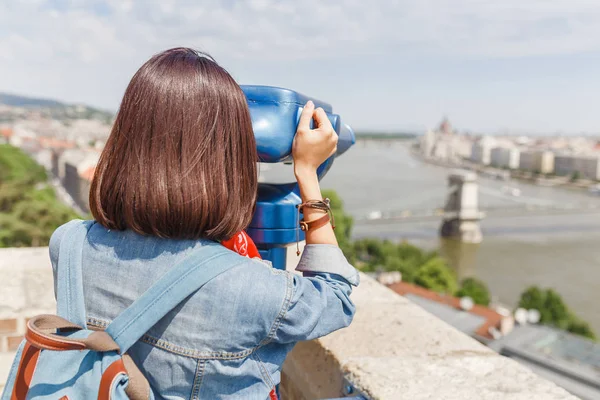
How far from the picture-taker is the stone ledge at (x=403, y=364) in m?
0.86

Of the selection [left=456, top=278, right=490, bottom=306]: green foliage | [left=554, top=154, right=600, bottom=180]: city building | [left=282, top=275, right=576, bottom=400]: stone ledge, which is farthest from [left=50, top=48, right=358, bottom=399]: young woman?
[left=554, top=154, right=600, bottom=180]: city building

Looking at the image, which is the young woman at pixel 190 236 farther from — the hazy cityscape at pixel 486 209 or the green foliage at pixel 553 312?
the green foliage at pixel 553 312

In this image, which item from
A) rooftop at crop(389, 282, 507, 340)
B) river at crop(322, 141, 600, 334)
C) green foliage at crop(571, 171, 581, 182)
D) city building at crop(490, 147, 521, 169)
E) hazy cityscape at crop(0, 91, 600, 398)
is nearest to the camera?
rooftop at crop(389, 282, 507, 340)

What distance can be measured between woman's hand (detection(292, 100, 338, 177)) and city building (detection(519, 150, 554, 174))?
6031cm

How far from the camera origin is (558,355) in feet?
30.7

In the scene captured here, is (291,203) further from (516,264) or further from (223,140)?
(516,264)

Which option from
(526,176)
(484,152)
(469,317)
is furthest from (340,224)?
(484,152)

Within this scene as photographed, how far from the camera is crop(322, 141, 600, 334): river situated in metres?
19.9

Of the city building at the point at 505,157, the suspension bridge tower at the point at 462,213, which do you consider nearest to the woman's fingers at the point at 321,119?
the suspension bridge tower at the point at 462,213

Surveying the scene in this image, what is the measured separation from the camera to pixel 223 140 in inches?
25.1

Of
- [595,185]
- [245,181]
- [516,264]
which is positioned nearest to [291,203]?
[245,181]

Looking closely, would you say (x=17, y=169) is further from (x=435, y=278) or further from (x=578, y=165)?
(x=578, y=165)

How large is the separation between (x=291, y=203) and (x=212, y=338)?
12.0 inches

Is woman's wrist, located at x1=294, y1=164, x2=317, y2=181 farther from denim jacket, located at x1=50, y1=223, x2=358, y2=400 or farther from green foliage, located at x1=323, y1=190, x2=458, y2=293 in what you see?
green foliage, located at x1=323, y1=190, x2=458, y2=293
